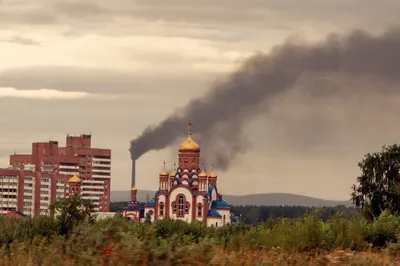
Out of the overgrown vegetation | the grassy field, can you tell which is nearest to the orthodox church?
the overgrown vegetation

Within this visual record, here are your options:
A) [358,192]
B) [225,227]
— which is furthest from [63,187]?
[225,227]

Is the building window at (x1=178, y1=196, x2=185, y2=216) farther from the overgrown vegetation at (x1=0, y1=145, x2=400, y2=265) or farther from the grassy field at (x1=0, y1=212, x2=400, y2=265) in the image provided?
the grassy field at (x1=0, y1=212, x2=400, y2=265)

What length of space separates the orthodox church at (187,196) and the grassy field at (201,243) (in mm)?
72152

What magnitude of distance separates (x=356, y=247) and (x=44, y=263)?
8.90 meters

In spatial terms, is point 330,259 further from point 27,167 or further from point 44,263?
point 27,167

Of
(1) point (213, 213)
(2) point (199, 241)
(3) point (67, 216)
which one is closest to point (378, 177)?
(3) point (67, 216)

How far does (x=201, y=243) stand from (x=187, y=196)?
292 feet

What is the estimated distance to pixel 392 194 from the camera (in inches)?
1825

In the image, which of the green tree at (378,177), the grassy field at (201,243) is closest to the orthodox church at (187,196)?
the green tree at (378,177)

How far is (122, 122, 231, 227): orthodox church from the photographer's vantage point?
9769 centimetres

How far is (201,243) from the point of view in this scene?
988 centimetres

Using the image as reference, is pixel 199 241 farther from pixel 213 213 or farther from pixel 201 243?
pixel 213 213

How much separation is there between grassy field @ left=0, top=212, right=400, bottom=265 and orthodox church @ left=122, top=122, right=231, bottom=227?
2841 inches

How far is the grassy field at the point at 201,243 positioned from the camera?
30.0ft
